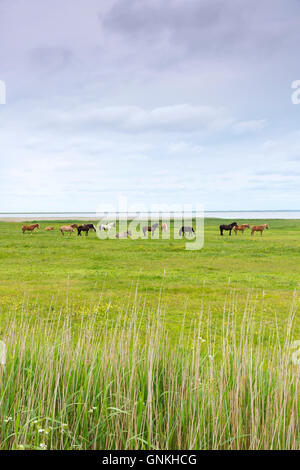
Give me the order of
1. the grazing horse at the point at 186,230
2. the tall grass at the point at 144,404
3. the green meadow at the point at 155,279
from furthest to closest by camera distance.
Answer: the grazing horse at the point at 186,230, the green meadow at the point at 155,279, the tall grass at the point at 144,404

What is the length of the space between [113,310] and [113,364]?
674 centimetres

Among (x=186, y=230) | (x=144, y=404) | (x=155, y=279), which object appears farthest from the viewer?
(x=186, y=230)

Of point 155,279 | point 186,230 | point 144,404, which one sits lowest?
point 155,279

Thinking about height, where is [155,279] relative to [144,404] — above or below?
below

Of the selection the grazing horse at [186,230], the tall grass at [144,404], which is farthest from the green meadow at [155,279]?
the grazing horse at [186,230]

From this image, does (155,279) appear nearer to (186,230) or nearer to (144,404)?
(144,404)

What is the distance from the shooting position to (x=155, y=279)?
16062 millimetres

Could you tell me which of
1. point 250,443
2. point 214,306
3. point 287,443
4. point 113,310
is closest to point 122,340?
point 250,443

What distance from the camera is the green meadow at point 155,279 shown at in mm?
10406

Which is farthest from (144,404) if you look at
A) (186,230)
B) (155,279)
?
(186,230)

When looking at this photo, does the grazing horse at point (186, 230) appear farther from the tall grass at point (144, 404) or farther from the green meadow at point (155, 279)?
the tall grass at point (144, 404)

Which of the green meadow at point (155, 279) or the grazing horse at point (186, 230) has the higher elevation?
the grazing horse at point (186, 230)

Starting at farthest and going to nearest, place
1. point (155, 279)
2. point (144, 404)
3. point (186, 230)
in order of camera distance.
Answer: point (186, 230) → point (155, 279) → point (144, 404)

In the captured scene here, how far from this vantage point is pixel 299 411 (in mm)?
3564
